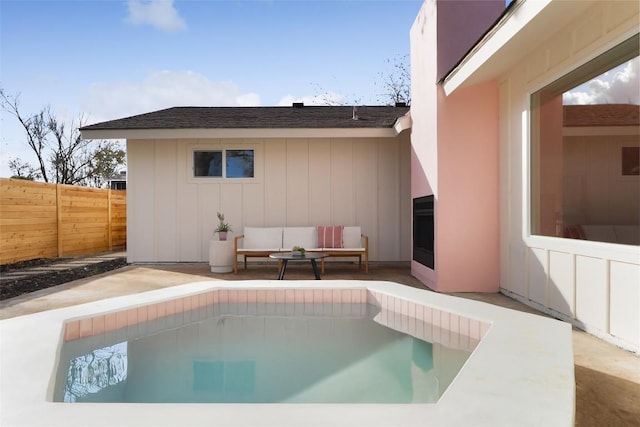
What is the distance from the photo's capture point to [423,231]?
6.70 m

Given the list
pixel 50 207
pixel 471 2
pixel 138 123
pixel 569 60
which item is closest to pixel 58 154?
pixel 50 207

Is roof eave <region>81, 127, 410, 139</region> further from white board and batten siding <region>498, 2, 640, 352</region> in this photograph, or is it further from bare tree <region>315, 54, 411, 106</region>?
bare tree <region>315, 54, 411, 106</region>

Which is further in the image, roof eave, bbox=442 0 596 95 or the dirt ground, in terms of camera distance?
the dirt ground

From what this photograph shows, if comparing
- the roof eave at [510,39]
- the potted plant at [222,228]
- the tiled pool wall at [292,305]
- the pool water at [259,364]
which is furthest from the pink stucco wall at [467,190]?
the potted plant at [222,228]

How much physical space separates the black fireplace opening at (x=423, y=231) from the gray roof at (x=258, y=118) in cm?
201

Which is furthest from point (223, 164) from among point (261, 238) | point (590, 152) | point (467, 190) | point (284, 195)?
point (590, 152)

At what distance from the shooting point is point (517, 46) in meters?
4.38

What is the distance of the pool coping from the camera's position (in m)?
1.61

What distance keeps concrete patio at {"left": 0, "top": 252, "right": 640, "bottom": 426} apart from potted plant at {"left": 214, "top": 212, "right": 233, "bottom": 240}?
74cm

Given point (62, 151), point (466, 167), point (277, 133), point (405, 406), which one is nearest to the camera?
point (405, 406)

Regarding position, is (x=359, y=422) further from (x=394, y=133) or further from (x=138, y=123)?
(x=138, y=123)

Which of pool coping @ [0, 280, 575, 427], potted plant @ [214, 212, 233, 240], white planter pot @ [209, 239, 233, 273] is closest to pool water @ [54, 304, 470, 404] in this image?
pool coping @ [0, 280, 575, 427]

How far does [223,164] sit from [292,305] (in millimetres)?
5055

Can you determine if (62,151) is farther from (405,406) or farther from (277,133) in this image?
(405,406)
